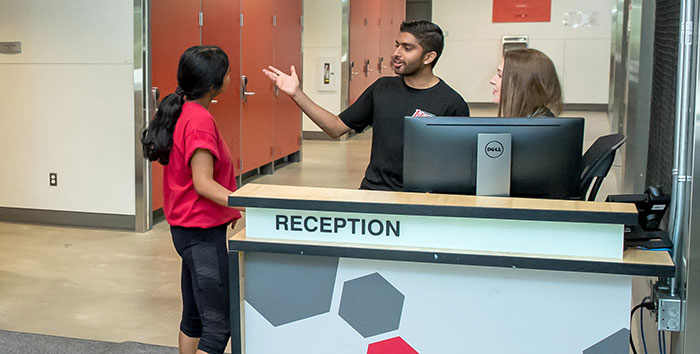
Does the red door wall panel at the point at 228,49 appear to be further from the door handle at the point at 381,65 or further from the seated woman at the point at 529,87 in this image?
the door handle at the point at 381,65

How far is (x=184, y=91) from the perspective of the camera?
255 cm

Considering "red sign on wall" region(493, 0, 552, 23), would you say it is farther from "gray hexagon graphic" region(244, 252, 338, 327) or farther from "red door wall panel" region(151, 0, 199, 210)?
"gray hexagon graphic" region(244, 252, 338, 327)

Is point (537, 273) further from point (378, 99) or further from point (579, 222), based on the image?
point (378, 99)

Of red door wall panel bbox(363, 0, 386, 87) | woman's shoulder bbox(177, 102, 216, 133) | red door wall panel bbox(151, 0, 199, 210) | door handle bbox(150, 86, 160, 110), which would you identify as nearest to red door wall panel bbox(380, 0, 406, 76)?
red door wall panel bbox(363, 0, 386, 87)

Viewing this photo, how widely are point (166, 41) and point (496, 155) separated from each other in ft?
12.2

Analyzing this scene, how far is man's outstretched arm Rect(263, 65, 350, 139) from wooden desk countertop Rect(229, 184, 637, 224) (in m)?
0.92

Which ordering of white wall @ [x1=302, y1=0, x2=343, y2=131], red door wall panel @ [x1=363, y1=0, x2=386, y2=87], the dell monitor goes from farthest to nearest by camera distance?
1. red door wall panel @ [x1=363, y1=0, x2=386, y2=87]
2. white wall @ [x1=302, y1=0, x2=343, y2=131]
3. the dell monitor

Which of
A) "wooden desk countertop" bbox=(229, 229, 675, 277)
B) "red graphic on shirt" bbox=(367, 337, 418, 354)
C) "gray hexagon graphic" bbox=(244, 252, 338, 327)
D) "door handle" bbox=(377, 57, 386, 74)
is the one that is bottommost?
"red graphic on shirt" bbox=(367, 337, 418, 354)

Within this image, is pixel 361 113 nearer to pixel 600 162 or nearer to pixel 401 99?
pixel 401 99

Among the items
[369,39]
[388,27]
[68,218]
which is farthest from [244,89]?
[388,27]

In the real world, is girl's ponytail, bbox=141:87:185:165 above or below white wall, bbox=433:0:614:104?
below

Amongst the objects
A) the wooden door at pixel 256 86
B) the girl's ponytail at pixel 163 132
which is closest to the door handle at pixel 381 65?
the wooden door at pixel 256 86

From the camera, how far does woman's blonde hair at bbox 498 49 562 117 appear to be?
8.62 feet

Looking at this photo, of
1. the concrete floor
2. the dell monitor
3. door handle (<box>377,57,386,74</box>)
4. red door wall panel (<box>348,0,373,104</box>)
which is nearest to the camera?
the dell monitor
